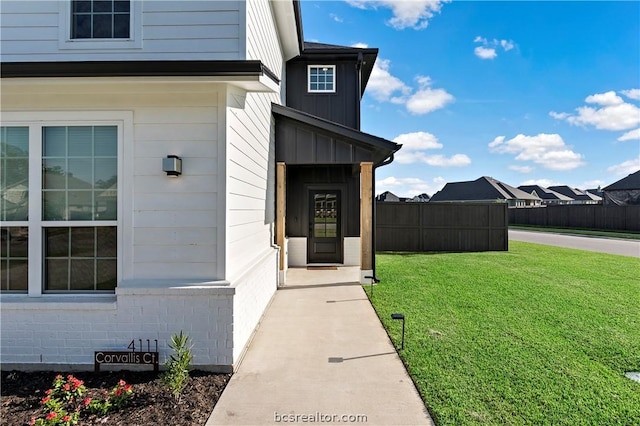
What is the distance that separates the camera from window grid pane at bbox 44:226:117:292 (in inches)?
135

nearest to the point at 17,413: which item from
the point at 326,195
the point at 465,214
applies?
the point at 326,195

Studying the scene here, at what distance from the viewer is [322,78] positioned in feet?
30.8

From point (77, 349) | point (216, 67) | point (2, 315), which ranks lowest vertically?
point (77, 349)

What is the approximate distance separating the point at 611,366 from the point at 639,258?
10.5m

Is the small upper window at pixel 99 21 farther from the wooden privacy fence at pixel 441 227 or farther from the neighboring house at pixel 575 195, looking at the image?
the neighboring house at pixel 575 195

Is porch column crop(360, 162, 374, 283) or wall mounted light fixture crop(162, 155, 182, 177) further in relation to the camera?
porch column crop(360, 162, 374, 283)

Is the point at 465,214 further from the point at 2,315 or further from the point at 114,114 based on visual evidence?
the point at 2,315

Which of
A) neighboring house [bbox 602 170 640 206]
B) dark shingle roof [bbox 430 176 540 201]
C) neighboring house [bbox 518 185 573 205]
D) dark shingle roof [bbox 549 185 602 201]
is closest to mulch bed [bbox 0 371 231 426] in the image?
neighboring house [bbox 602 170 640 206]

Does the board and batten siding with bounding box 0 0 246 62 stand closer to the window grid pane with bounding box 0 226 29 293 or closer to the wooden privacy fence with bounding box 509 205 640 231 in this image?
the window grid pane with bounding box 0 226 29 293

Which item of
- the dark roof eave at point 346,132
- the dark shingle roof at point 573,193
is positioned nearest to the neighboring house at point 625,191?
the dark shingle roof at point 573,193

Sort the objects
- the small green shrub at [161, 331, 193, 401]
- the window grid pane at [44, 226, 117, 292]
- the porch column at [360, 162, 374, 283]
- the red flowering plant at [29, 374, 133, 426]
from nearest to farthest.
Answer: the red flowering plant at [29, 374, 133, 426] < the small green shrub at [161, 331, 193, 401] < the window grid pane at [44, 226, 117, 292] < the porch column at [360, 162, 374, 283]

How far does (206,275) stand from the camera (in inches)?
132

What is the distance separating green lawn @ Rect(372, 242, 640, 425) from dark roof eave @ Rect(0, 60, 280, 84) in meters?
3.70

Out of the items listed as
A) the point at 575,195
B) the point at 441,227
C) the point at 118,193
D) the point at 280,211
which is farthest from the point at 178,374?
the point at 575,195
